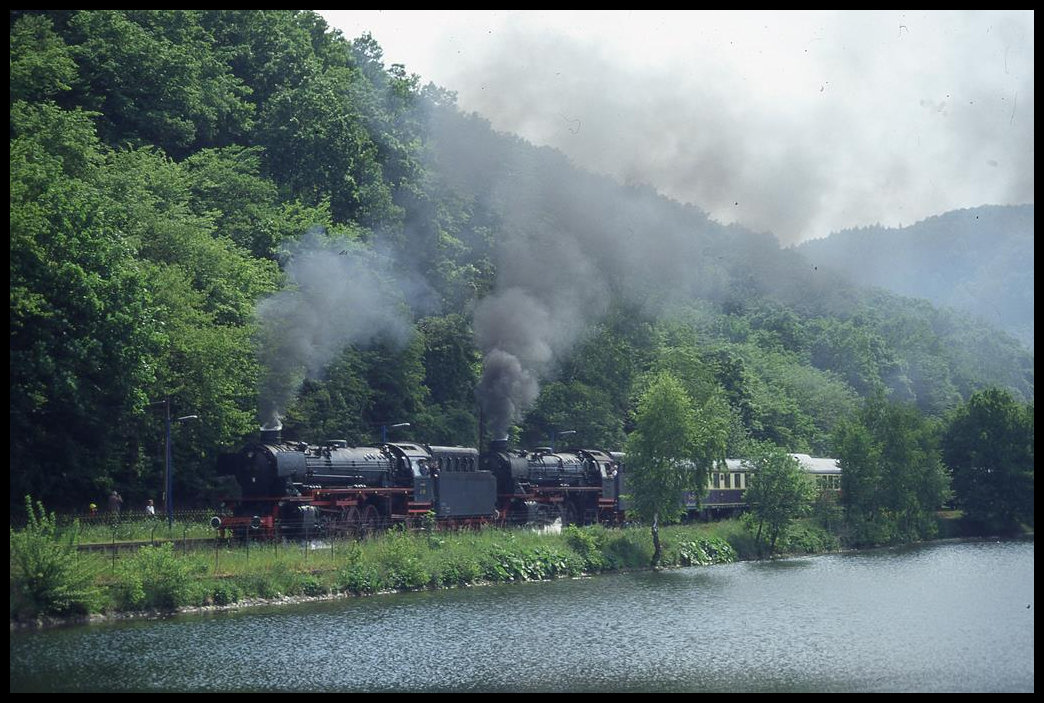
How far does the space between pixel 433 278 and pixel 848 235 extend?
291 ft

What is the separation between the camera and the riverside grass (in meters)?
30.8

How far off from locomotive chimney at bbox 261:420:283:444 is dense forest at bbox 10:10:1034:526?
0.74 m

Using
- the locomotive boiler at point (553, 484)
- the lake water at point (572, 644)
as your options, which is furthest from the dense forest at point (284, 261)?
the lake water at point (572, 644)

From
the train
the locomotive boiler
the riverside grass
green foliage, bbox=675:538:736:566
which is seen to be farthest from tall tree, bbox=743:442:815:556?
the locomotive boiler

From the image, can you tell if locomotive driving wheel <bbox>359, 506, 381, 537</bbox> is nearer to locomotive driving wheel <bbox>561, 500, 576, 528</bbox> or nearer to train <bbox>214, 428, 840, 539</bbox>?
train <bbox>214, 428, 840, 539</bbox>

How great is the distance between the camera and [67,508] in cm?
5006

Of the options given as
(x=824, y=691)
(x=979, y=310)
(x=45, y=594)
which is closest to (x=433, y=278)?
(x=45, y=594)

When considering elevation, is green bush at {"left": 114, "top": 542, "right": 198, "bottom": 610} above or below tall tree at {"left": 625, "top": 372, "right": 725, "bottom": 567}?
below

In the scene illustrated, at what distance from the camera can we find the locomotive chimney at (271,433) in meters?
46.2

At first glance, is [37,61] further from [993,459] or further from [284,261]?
[993,459]

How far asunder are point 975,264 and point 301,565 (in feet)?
537

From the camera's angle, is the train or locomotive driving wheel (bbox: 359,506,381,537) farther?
locomotive driving wheel (bbox: 359,506,381,537)

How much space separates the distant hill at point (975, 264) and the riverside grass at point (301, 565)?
122251mm

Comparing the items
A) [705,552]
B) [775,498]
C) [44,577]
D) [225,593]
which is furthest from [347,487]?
[775,498]
